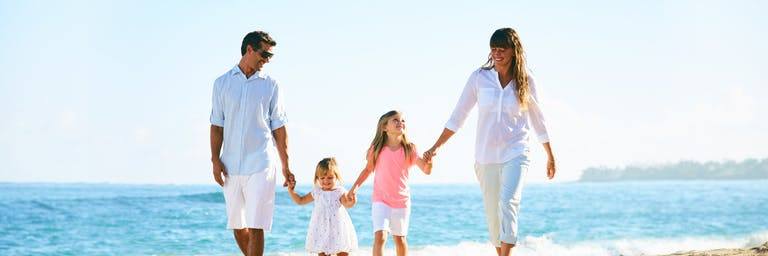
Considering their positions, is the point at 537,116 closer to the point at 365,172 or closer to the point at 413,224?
the point at 365,172

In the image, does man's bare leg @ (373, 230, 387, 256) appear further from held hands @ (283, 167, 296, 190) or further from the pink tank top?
held hands @ (283, 167, 296, 190)

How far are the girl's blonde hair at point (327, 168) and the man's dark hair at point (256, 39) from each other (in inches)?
53.5

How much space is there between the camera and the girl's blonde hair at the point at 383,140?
22.8 ft

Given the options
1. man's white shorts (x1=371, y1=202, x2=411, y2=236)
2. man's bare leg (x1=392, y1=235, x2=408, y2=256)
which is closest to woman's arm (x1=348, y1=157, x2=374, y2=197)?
man's white shorts (x1=371, y1=202, x2=411, y2=236)

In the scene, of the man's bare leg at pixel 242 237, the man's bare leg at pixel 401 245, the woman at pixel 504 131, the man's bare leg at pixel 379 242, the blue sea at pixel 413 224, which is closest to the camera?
the woman at pixel 504 131

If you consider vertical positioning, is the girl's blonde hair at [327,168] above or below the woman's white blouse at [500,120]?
below

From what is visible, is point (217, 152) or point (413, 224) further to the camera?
point (413, 224)

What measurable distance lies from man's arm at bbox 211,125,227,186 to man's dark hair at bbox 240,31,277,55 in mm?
587

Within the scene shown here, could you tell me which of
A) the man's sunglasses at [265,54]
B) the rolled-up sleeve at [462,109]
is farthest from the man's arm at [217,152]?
the rolled-up sleeve at [462,109]

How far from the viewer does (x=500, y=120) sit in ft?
20.4

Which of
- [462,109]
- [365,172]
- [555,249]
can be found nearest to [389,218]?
[365,172]

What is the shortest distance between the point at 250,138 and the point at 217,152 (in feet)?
0.94

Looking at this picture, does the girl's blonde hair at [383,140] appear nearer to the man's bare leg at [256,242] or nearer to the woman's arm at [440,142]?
the woman's arm at [440,142]

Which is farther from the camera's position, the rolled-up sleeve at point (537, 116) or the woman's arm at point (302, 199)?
the woman's arm at point (302, 199)
